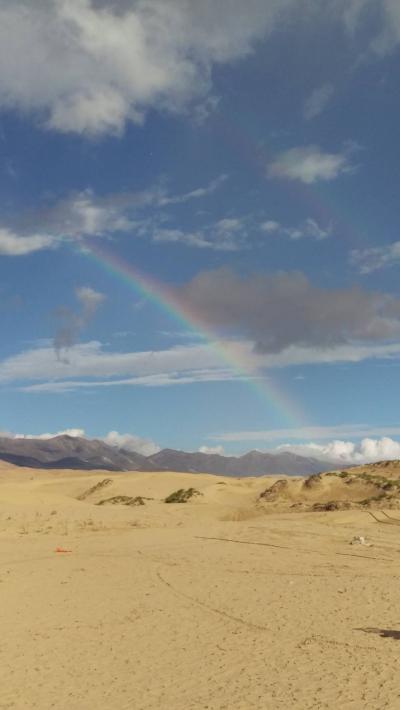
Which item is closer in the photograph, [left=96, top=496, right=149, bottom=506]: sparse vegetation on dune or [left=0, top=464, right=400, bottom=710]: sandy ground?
[left=0, top=464, right=400, bottom=710]: sandy ground

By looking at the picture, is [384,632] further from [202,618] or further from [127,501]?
[127,501]

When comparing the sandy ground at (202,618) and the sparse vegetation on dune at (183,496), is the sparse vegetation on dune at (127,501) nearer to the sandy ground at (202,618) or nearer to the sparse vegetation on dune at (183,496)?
the sparse vegetation on dune at (183,496)

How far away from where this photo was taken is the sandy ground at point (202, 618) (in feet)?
29.6

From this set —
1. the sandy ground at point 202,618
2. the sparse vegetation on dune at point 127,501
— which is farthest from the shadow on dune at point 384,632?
the sparse vegetation on dune at point 127,501

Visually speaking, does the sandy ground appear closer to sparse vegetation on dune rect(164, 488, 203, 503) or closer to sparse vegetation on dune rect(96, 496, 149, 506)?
sparse vegetation on dune rect(96, 496, 149, 506)

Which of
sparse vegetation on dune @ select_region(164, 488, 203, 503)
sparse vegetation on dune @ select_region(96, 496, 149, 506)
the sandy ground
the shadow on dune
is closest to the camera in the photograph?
the sandy ground

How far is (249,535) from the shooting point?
24.9 metres

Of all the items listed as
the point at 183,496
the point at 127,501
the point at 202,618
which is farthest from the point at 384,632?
the point at 127,501

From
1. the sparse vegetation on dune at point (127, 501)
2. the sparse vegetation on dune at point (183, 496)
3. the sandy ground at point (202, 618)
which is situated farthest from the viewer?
the sparse vegetation on dune at point (183, 496)

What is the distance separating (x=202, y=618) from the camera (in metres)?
13.1

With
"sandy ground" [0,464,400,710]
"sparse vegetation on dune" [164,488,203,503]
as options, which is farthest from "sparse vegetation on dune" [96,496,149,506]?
"sandy ground" [0,464,400,710]

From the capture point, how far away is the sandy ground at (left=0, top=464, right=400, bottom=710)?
355 inches

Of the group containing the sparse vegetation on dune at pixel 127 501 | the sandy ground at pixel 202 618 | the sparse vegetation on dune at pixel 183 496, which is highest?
the sparse vegetation on dune at pixel 183 496

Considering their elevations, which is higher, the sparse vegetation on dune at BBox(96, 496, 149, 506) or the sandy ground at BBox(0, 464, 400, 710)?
the sparse vegetation on dune at BBox(96, 496, 149, 506)
